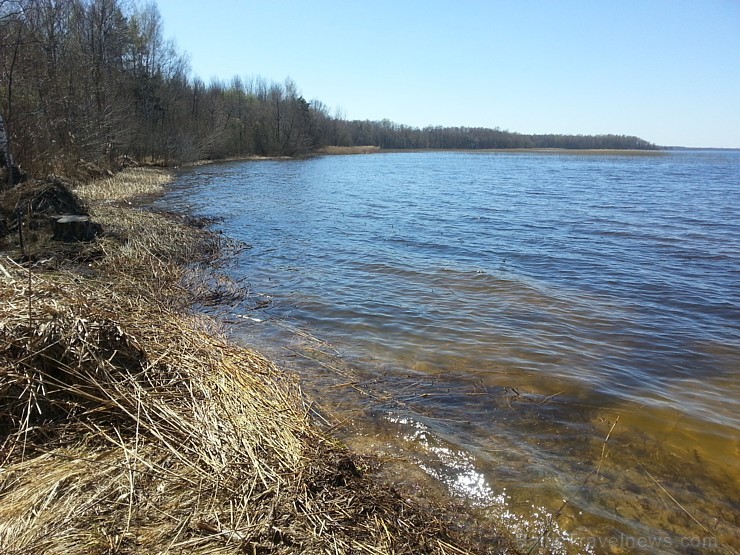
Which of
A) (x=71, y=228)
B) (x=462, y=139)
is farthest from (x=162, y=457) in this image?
(x=462, y=139)

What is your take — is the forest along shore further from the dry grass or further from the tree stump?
the dry grass

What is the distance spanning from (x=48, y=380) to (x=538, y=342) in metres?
6.39

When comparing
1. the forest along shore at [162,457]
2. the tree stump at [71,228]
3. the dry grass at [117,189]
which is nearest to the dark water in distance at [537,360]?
the forest along shore at [162,457]

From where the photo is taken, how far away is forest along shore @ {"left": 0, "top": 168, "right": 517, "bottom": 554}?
262 centimetres

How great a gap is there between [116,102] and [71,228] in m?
29.0

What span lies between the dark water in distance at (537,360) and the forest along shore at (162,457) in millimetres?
759

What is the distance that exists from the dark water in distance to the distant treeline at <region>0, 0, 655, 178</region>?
375 inches

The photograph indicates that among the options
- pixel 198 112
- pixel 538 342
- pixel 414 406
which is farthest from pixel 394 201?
pixel 198 112

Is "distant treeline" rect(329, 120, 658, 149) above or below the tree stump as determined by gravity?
above

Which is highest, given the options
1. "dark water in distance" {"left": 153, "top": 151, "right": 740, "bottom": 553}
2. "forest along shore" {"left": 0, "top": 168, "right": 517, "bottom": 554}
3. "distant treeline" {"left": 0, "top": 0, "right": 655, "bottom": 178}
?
"distant treeline" {"left": 0, "top": 0, "right": 655, "bottom": 178}

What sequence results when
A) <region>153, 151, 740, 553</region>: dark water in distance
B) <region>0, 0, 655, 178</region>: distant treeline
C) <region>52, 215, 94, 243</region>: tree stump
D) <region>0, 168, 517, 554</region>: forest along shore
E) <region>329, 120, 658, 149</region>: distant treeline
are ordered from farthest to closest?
1. <region>329, 120, 658, 149</region>: distant treeline
2. <region>0, 0, 655, 178</region>: distant treeline
3. <region>52, 215, 94, 243</region>: tree stump
4. <region>153, 151, 740, 553</region>: dark water in distance
5. <region>0, 168, 517, 554</region>: forest along shore

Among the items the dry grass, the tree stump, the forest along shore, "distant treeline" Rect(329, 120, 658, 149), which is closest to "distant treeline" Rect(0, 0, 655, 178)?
the dry grass

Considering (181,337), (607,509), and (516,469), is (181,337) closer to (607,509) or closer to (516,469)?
(516,469)

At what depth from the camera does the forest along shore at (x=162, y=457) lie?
2.62 meters
